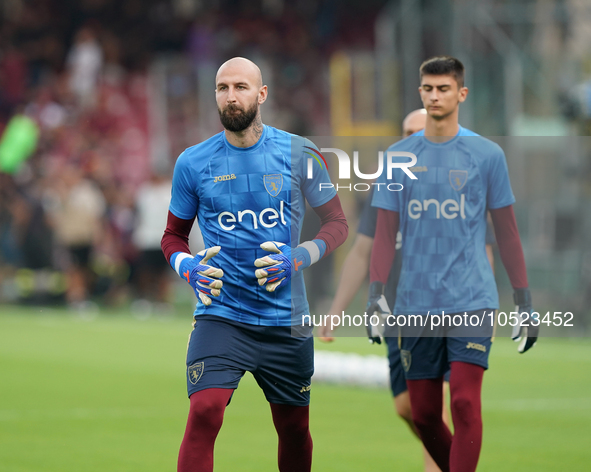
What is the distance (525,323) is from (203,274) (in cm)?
186

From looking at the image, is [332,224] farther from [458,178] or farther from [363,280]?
[363,280]

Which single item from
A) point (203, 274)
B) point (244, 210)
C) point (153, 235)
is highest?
point (244, 210)

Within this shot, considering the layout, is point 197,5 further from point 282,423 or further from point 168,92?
point 282,423

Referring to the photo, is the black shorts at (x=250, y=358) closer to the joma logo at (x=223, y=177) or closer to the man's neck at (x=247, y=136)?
the joma logo at (x=223, y=177)

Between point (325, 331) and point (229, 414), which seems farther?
point (229, 414)

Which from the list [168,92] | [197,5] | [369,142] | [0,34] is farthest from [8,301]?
[369,142]

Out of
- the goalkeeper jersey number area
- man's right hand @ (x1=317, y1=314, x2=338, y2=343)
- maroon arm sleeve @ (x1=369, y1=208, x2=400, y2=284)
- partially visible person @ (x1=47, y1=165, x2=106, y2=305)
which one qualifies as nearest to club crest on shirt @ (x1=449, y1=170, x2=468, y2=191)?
maroon arm sleeve @ (x1=369, y1=208, x2=400, y2=284)

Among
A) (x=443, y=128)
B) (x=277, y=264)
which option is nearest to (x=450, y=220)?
(x=443, y=128)

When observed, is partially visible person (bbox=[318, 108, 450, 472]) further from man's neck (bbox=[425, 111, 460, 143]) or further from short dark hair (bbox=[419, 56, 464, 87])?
short dark hair (bbox=[419, 56, 464, 87])

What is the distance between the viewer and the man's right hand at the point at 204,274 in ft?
16.4

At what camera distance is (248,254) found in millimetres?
5227

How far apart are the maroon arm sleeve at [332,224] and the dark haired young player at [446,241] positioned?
443 millimetres

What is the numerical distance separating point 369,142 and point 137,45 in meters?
18.3

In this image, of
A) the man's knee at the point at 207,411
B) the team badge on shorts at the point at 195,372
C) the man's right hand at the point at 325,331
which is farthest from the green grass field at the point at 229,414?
the man's knee at the point at 207,411
